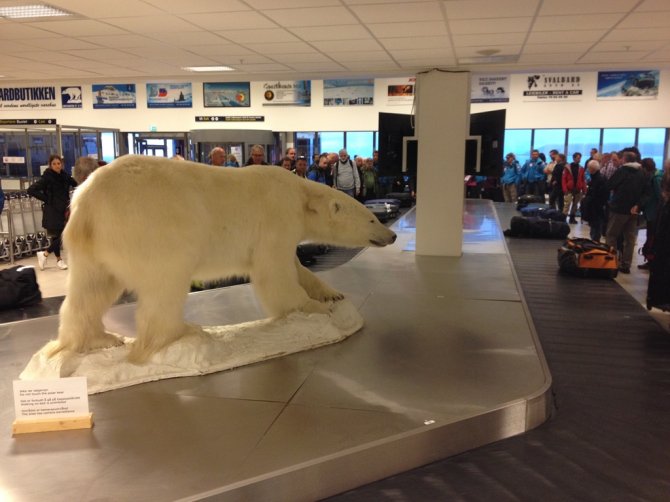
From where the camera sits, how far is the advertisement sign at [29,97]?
18469 mm

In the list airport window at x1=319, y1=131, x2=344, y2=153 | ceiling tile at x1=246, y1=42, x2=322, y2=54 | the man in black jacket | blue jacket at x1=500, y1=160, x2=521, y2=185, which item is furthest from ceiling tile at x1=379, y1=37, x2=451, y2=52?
airport window at x1=319, y1=131, x2=344, y2=153

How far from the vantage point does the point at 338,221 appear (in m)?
3.81

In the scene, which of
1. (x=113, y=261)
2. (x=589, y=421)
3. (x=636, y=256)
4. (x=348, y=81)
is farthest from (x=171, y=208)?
(x=348, y=81)

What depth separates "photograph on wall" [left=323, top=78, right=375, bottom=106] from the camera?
17.5 meters

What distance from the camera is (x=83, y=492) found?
1.98 m

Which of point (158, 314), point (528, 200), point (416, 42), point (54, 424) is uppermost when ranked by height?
point (416, 42)

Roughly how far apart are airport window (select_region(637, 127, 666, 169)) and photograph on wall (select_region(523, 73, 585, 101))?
2318 millimetres

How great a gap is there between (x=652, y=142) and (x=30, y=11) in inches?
677

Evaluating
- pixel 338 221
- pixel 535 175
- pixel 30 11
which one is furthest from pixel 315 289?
pixel 535 175

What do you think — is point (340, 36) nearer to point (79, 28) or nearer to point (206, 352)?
point (79, 28)

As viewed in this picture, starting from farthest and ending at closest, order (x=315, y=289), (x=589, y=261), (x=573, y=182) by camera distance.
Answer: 1. (x=573, y=182)
2. (x=589, y=261)
3. (x=315, y=289)

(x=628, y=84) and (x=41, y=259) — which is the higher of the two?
(x=628, y=84)

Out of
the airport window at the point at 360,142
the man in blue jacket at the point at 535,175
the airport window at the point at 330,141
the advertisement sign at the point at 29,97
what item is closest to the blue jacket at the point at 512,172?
the man in blue jacket at the point at 535,175

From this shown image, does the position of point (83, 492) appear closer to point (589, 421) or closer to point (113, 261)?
point (113, 261)
